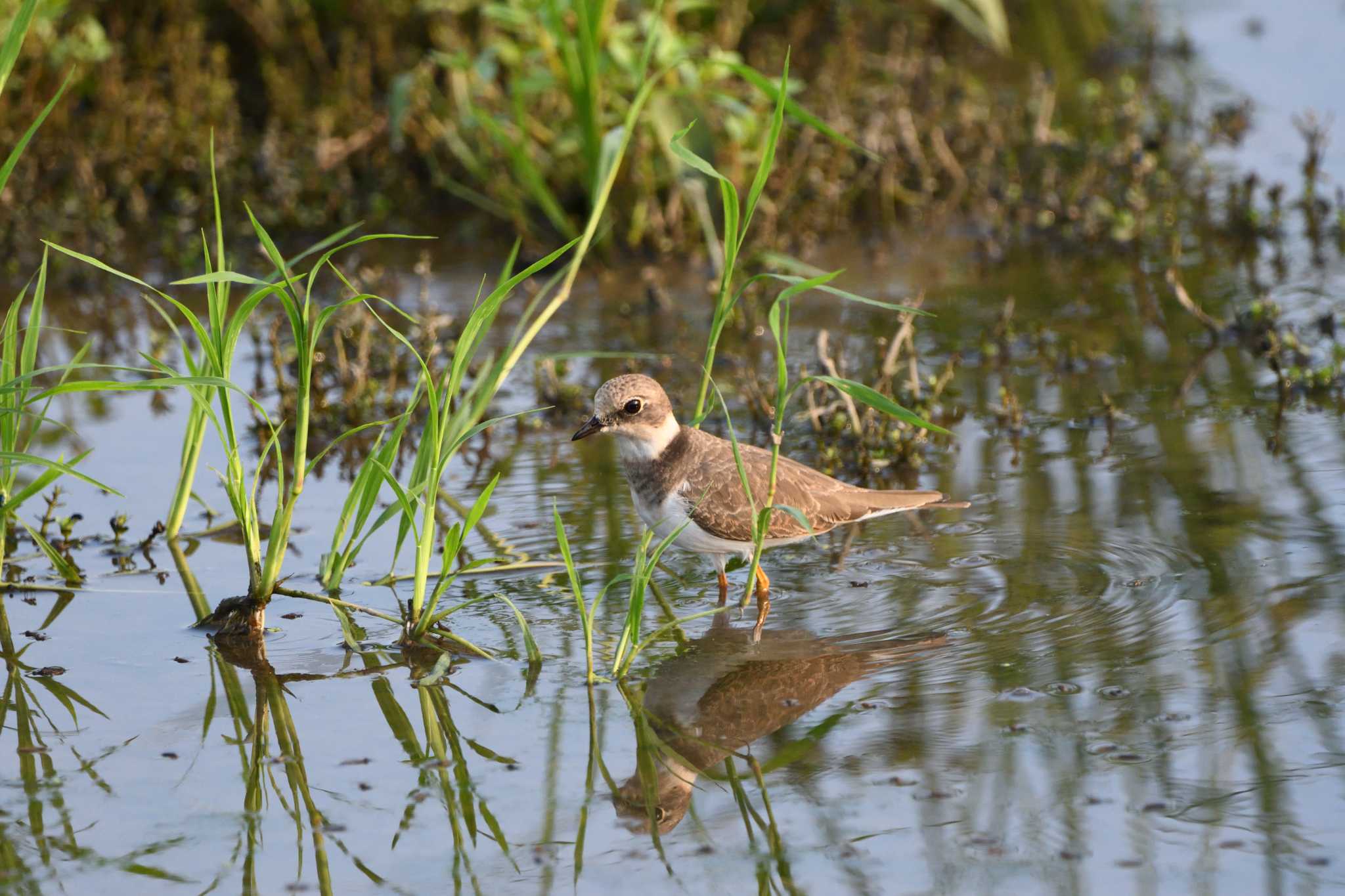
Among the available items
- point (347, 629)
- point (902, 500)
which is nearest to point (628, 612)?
point (347, 629)

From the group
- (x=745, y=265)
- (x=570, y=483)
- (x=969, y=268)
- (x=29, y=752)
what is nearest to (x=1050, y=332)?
(x=969, y=268)

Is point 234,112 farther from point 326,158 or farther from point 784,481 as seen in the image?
point 784,481

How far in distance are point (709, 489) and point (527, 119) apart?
4.50 metres

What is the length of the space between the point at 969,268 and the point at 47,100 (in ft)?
20.1

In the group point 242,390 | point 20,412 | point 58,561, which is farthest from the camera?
point 58,561

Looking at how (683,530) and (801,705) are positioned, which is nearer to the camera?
(801,705)

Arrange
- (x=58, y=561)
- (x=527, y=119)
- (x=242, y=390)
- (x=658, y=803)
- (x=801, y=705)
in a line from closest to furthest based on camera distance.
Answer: (x=658, y=803) → (x=801, y=705) → (x=242, y=390) → (x=58, y=561) → (x=527, y=119)

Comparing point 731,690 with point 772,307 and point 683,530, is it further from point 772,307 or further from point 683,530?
point 772,307

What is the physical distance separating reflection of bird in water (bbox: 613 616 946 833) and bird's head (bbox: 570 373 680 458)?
0.79m

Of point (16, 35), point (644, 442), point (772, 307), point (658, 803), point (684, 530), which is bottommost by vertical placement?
point (658, 803)

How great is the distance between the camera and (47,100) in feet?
34.1

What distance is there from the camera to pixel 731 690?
16.5 feet

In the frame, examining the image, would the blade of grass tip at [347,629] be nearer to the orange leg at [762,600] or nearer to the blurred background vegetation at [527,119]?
the orange leg at [762,600]

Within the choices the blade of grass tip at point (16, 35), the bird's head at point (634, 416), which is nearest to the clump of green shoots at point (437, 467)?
the bird's head at point (634, 416)
